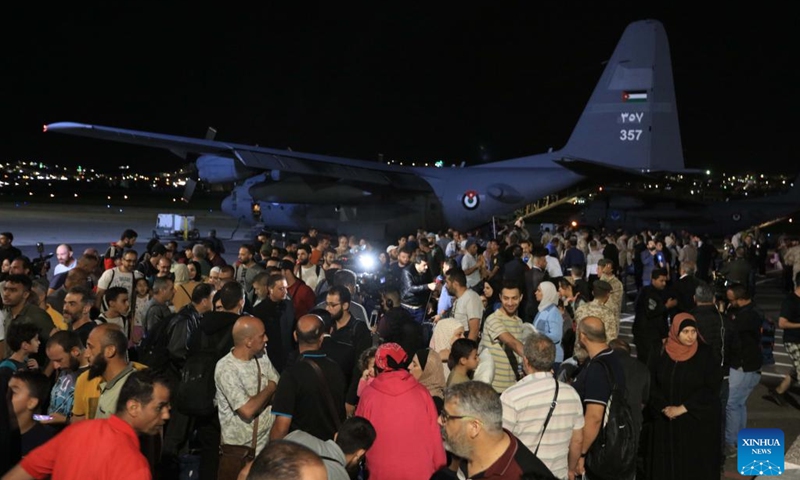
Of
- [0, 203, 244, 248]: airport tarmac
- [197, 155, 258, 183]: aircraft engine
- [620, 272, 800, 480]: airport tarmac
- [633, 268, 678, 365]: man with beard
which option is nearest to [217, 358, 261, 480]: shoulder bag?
[620, 272, 800, 480]: airport tarmac

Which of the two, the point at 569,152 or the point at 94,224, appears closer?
the point at 569,152

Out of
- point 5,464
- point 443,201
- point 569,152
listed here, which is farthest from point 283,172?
point 5,464

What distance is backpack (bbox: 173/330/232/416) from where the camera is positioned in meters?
4.93

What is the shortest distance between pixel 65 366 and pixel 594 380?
371cm

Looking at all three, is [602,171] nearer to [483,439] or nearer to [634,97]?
[634,97]

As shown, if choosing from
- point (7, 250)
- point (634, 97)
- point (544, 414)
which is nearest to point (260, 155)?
point (7, 250)

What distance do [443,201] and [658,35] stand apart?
28.5 feet

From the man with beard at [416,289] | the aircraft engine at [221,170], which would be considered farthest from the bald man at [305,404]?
the aircraft engine at [221,170]

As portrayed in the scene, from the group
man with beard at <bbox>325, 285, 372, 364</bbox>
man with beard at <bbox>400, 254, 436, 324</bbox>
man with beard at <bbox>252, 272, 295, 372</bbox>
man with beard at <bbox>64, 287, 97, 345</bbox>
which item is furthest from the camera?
man with beard at <bbox>400, 254, 436, 324</bbox>

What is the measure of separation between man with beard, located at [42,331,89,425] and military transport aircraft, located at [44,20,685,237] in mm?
15763

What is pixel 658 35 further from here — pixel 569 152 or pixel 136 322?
pixel 136 322

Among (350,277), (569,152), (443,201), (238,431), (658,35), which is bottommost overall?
(238,431)

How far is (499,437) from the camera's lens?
3.09m

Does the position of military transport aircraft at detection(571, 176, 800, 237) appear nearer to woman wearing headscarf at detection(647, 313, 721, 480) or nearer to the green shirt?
woman wearing headscarf at detection(647, 313, 721, 480)
